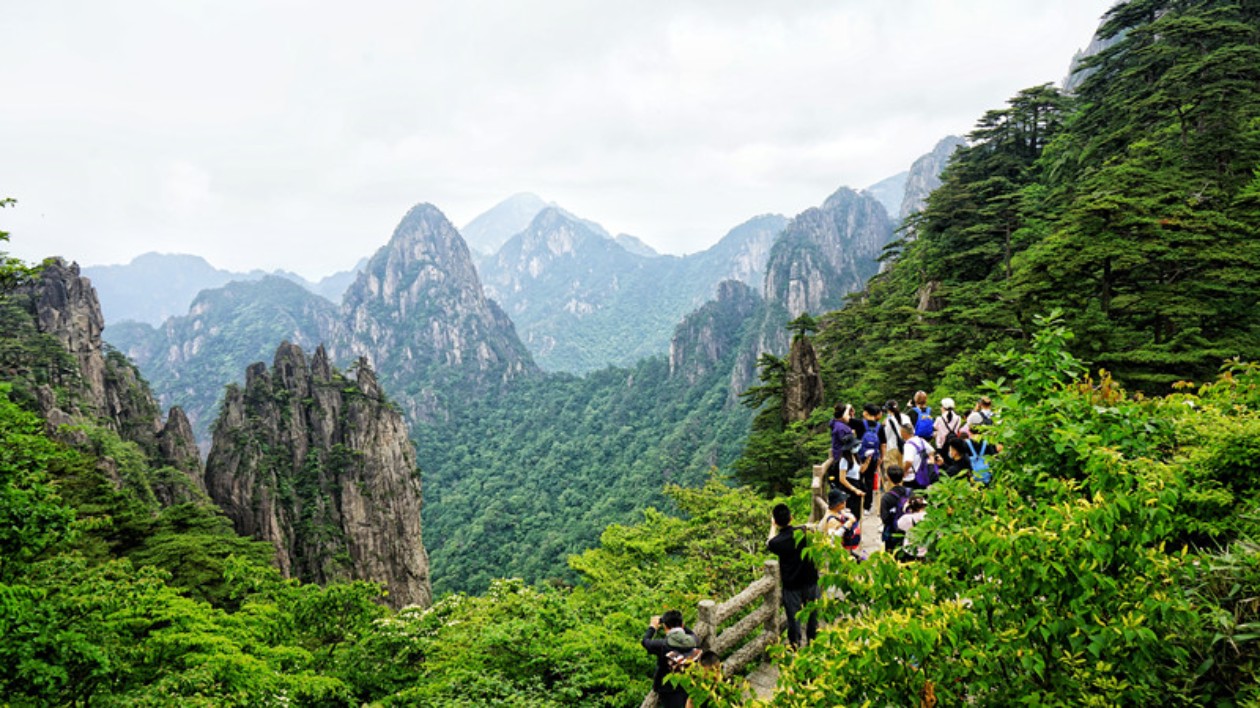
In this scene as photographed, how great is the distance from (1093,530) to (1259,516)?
245 cm

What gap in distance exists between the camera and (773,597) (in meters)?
7.29

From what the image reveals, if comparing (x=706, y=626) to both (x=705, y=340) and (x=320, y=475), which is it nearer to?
(x=320, y=475)

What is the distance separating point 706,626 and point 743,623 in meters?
0.83

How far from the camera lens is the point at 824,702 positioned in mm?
3215

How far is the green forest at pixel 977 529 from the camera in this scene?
3074mm

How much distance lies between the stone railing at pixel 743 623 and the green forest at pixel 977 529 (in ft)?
2.81

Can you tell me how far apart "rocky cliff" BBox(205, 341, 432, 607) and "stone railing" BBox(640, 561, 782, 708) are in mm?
37639

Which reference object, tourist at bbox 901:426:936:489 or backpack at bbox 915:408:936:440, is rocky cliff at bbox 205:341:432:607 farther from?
tourist at bbox 901:426:936:489

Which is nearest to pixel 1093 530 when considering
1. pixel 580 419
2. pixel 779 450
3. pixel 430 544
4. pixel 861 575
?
pixel 861 575

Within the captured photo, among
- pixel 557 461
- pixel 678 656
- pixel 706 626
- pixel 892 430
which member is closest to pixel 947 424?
pixel 892 430

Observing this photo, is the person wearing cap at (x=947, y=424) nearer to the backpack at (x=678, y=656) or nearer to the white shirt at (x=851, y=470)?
the white shirt at (x=851, y=470)

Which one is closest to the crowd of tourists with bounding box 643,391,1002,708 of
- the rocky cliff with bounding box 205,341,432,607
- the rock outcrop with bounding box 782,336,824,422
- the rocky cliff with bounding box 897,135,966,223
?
the rock outcrop with bounding box 782,336,824,422

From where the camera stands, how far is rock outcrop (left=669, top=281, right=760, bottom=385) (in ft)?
494

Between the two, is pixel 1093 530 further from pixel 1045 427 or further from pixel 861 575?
pixel 1045 427
